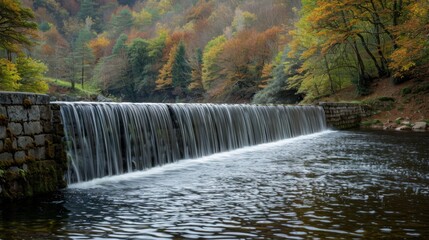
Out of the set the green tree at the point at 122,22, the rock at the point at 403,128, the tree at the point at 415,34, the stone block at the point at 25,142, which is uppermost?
the green tree at the point at 122,22

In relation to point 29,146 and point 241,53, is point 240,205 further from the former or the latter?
point 241,53

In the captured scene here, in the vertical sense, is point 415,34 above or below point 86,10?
below

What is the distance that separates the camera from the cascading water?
8.02 m

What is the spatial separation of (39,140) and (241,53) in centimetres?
3802

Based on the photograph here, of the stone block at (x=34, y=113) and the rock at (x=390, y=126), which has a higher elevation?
the stone block at (x=34, y=113)

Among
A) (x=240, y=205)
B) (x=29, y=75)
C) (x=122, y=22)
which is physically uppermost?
(x=122, y=22)

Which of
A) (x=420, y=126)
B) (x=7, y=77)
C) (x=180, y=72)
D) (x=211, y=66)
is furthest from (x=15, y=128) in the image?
(x=180, y=72)

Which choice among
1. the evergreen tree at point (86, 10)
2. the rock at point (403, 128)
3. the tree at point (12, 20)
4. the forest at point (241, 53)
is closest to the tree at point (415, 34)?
the forest at point (241, 53)

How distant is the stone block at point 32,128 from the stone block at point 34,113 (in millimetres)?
86

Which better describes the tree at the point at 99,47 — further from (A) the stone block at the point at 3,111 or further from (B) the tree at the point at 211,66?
(A) the stone block at the point at 3,111

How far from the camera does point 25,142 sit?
674 centimetres

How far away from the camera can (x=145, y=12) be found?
348ft

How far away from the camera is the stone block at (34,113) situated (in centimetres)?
690

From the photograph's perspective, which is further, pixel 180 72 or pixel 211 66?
pixel 180 72
